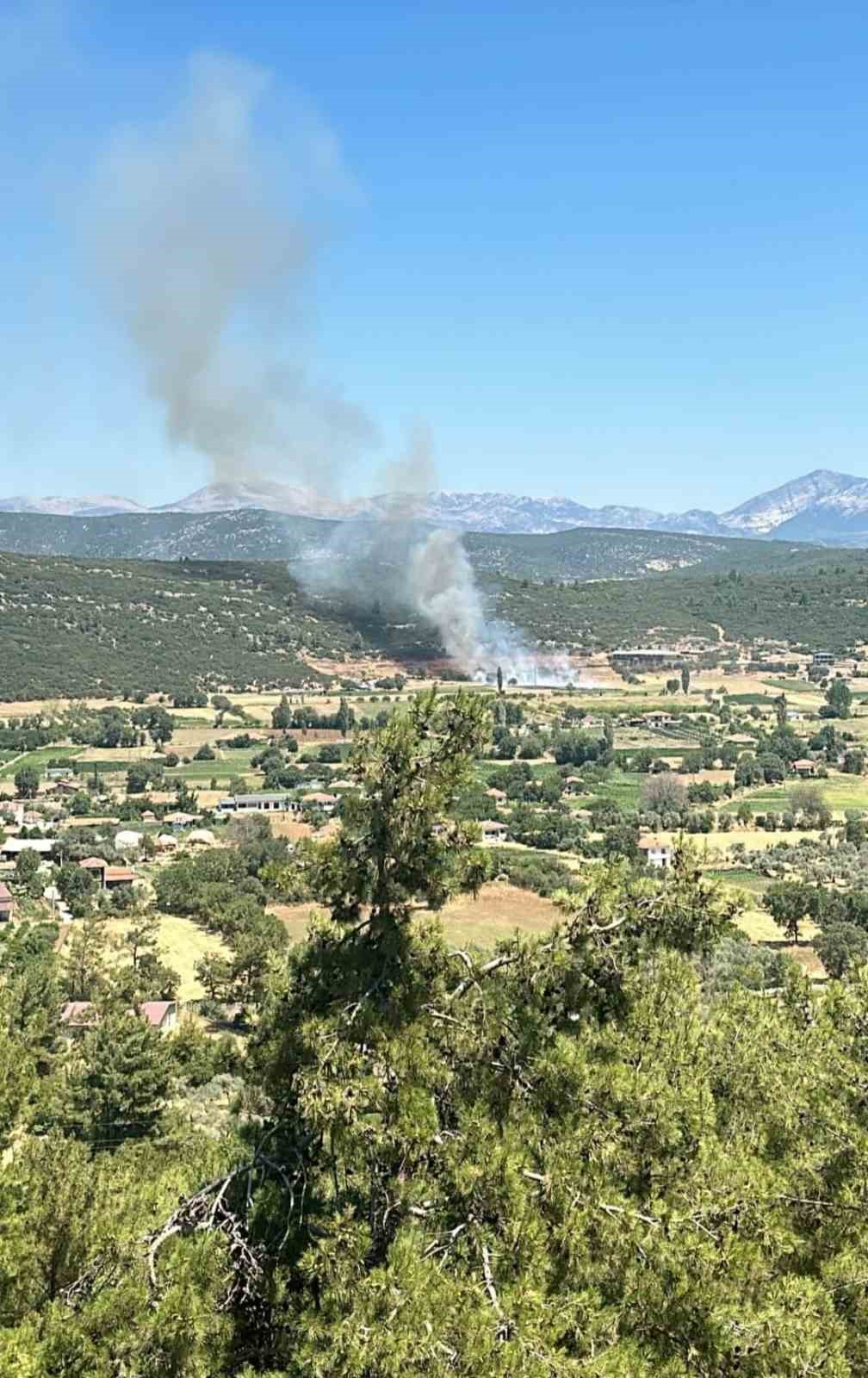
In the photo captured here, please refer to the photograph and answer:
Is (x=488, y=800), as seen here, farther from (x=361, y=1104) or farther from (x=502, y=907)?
(x=361, y=1104)

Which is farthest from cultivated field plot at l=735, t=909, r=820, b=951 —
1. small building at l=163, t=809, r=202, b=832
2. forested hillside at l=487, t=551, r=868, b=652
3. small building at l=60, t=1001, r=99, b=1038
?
forested hillside at l=487, t=551, r=868, b=652

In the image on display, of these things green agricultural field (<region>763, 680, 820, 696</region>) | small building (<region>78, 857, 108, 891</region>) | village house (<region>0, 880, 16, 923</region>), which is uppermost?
village house (<region>0, 880, 16, 923</region>)

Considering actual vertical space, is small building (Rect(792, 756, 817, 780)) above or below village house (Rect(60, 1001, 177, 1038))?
below

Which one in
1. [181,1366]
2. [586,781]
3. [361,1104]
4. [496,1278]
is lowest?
[586,781]

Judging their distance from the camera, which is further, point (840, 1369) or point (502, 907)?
point (502, 907)

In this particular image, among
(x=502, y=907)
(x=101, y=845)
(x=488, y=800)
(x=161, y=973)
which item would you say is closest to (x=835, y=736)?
(x=488, y=800)

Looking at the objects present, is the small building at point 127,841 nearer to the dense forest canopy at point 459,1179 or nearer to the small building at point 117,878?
the small building at point 117,878

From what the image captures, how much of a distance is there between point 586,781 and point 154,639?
1851 inches

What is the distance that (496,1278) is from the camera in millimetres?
4875

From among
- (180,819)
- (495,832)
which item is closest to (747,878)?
(495,832)

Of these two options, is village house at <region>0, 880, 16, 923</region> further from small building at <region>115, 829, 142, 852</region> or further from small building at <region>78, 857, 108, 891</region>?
small building at <region>115, 829, 142, 852</region>

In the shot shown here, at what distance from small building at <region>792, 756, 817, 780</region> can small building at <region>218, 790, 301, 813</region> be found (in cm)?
2489

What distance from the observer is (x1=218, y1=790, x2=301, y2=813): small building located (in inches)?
1833

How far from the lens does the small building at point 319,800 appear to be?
46094 millimetres
